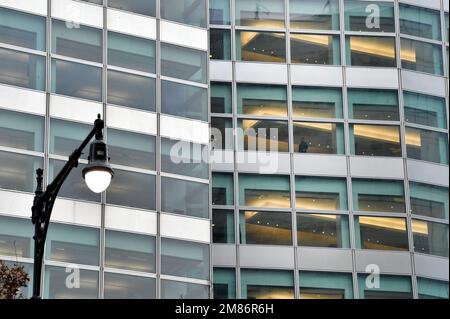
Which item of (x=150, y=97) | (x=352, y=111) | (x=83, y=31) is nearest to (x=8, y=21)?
(x=83, y=31)

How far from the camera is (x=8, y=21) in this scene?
39.4 m

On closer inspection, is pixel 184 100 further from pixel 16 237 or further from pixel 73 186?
pixel 16 237

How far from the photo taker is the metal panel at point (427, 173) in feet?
157

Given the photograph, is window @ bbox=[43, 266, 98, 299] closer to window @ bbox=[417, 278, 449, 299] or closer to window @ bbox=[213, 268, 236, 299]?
window @ bbox=[213, 268, 236, 299]

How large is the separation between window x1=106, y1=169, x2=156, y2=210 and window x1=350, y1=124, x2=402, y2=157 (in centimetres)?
1103

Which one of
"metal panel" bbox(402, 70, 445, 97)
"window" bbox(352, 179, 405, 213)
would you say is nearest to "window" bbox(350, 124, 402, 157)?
"window" bbox(352, 179, 405, 213)

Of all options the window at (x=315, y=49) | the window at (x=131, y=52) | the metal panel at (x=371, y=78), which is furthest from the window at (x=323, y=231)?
the window at (x=131, y=52)

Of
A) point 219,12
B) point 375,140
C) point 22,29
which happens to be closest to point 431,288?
point 375,140

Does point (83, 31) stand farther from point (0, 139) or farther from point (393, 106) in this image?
point (393, 106)

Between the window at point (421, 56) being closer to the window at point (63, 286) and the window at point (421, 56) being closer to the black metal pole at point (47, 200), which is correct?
the window at point (63, 286)

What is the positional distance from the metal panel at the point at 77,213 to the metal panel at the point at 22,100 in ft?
11.6

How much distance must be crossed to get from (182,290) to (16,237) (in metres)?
6.29

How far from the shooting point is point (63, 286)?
37.3 m

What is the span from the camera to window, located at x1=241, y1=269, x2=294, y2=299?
44.3 meters
